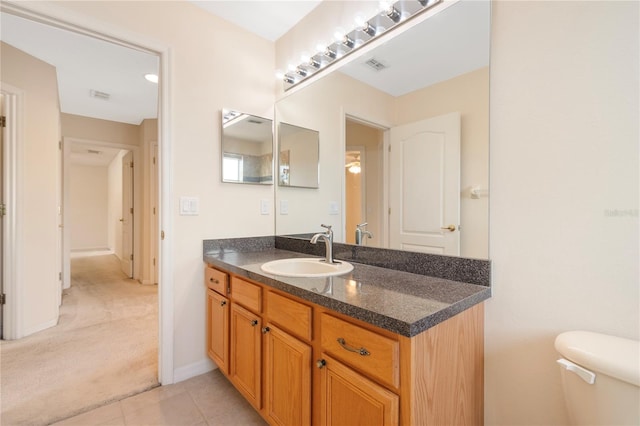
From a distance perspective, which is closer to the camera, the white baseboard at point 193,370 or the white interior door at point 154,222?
the white baseboard at point 193,370

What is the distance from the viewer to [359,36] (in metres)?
1.67

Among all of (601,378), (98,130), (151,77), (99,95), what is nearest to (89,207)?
(98,130)

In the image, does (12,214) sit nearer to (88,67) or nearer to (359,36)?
(88,67)

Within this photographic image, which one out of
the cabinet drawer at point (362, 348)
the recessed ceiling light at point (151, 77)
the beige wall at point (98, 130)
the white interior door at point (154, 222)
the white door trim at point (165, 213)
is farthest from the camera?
the white interior door at point (154, 222)

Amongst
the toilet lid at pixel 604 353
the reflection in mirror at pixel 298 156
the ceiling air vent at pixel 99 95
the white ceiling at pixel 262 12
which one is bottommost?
the toilet lid at pixel 604 353

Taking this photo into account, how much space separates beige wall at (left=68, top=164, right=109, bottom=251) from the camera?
7887mm

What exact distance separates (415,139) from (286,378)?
4.12 ft

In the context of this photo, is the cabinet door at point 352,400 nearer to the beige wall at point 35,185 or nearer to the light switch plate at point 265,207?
the light switch plate at point 265,207

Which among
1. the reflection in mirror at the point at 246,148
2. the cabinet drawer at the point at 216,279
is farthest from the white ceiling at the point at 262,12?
the cabinet drawer at the point at 216,279

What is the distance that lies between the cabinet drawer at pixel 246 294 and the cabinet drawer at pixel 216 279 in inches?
4.4

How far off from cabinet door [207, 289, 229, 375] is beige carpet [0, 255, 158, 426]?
16.9 inches

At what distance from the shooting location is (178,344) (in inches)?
74.6

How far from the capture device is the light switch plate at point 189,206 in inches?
74.3

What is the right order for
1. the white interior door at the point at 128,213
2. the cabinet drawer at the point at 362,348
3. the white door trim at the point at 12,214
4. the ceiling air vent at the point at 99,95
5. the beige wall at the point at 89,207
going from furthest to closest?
the beige wall at the point at 89,207, the white interior door at the point at 128,213, the ceiling air vent at the point at 99,95, the white door trim at the point at 12,214, the cabinet drawer at the point at 362,348
